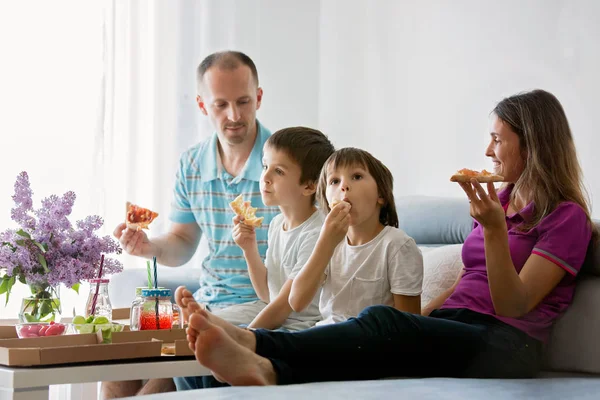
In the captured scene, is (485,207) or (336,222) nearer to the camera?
(485,207)

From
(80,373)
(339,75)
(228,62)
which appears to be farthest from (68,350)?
(339,75)

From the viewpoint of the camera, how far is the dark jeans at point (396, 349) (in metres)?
1.42

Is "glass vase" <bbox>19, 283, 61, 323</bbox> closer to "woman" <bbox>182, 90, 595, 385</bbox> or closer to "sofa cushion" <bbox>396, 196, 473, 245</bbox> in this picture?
"woman" <bbox>182, 90, 595, 385</bbox>

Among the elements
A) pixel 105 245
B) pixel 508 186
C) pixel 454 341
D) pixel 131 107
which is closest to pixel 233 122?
pixel 105 245

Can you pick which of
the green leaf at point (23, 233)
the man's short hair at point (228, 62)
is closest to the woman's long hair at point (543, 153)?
the man's short hair at point (228, 62)

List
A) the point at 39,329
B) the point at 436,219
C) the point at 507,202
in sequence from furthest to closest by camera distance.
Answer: the point at 436,219 → the point at 507,202 → the point at 39,329

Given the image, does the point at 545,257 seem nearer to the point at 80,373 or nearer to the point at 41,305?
the point at 80,373

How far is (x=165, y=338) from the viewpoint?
1600 millimetres

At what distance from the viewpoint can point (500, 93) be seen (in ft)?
8.54

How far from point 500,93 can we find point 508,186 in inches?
30.1

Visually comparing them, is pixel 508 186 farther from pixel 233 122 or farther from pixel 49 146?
pixel 49 146

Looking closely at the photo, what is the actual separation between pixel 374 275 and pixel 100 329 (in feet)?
2.26

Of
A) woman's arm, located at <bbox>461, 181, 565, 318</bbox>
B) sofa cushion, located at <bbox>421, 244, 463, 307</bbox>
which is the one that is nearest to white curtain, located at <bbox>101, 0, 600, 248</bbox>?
sofa cushion, located at <bbox>421, 244, 463, 307</bbox>

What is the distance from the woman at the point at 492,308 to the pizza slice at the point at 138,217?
0.70 metres
